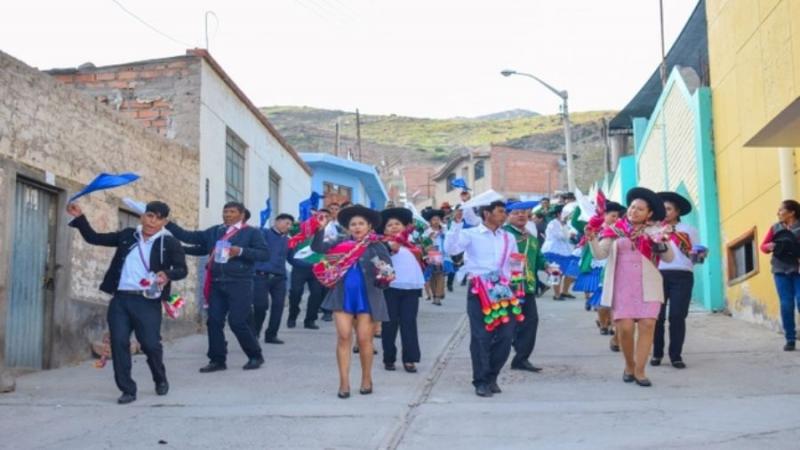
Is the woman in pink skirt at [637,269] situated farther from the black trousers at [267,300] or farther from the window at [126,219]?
the window at [126,219]

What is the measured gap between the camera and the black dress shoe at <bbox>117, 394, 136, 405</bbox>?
294 inches

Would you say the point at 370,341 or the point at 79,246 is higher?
the point at 79,246

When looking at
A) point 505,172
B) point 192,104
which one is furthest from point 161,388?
point 505,172

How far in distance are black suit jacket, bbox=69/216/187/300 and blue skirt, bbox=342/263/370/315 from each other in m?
1.40

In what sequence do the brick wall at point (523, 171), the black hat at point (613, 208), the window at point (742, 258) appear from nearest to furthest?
the black hat at point (613, 208) < the window at point (742, 258) < the brick wall at point (523, 171)

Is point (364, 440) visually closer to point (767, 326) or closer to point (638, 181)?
point (767, 326)

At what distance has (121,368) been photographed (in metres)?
7.53

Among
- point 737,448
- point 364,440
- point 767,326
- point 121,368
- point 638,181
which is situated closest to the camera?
point 737,448

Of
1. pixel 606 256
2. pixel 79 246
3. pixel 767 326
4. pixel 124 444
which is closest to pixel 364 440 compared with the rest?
pixel 124 444

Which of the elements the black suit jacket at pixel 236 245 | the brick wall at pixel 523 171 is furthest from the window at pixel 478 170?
the black suit jacket at pixel 236 245

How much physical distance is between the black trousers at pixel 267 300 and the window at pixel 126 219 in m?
1.72

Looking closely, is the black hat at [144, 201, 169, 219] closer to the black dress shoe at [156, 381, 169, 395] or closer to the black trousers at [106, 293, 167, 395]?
the black trousers at [106, 293, 167, 395]

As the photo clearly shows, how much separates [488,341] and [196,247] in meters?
3.18

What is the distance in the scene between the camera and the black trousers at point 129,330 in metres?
7.54
